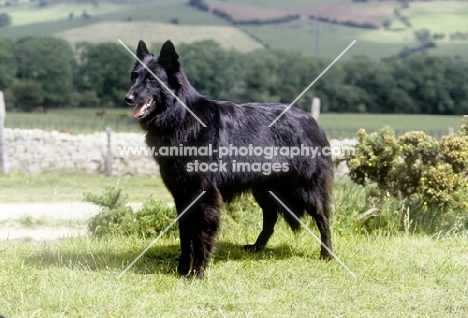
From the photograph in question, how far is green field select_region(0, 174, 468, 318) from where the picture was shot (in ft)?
15.3

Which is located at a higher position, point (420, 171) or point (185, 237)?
point (420, 171)

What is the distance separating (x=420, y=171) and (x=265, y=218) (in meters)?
2.36

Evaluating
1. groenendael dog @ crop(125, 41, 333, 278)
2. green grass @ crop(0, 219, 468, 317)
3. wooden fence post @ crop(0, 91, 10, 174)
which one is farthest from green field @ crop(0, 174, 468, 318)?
wooden fence post @ crop(0, 91, 10, 174)

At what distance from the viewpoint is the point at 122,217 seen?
6.84m

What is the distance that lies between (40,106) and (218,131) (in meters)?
14.7

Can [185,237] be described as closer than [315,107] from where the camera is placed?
Yes

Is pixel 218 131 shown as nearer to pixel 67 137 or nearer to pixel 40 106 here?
pixel 67 137

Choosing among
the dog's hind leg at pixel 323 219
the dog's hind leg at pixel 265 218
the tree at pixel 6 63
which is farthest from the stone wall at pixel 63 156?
the dog's hind leg at pixel 323 219

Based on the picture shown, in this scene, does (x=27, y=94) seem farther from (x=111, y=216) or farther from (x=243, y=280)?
(x=243, y=280)

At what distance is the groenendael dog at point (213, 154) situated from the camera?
5129 millimetres

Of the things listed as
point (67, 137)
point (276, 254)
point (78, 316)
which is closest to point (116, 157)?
point (67, 137)

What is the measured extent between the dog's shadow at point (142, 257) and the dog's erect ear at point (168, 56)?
194 centimetres

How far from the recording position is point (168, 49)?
5043 mm

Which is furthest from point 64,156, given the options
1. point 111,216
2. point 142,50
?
point 142,50
